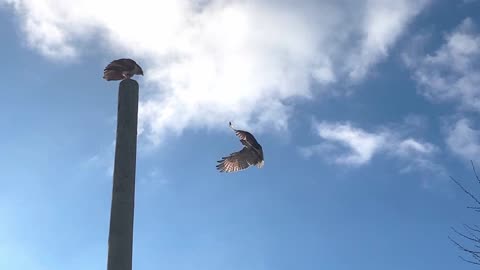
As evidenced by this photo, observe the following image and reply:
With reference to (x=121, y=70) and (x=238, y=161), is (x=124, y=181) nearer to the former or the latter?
(x=121, y=70)

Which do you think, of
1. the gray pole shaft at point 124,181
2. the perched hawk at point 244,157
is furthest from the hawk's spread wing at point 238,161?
the gray pole shaft at point 124,181

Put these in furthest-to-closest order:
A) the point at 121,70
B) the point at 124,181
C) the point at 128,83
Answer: the point at 121,70 → the point at 128,83 → the point at 124,181

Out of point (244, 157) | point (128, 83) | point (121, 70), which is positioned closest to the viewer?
point (128, 83)

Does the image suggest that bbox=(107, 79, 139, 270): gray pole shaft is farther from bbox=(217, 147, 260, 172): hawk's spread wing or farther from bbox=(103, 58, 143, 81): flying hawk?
bbox=(217, 147, 260, 172): hawk's spread wing

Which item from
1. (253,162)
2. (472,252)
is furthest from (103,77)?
(472,252)

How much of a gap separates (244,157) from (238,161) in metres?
0.13

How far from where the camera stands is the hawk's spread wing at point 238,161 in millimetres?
10625

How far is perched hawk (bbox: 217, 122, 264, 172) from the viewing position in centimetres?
1033

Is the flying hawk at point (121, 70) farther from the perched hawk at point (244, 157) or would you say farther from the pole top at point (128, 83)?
the perched hawk at point (244, 157)

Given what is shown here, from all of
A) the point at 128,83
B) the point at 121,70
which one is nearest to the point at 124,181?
the point at 128,83

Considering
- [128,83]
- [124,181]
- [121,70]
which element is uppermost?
[121,70]

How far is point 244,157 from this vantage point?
35.2 ft

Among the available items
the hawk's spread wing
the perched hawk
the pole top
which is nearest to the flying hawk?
the pole top

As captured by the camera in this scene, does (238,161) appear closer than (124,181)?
No
